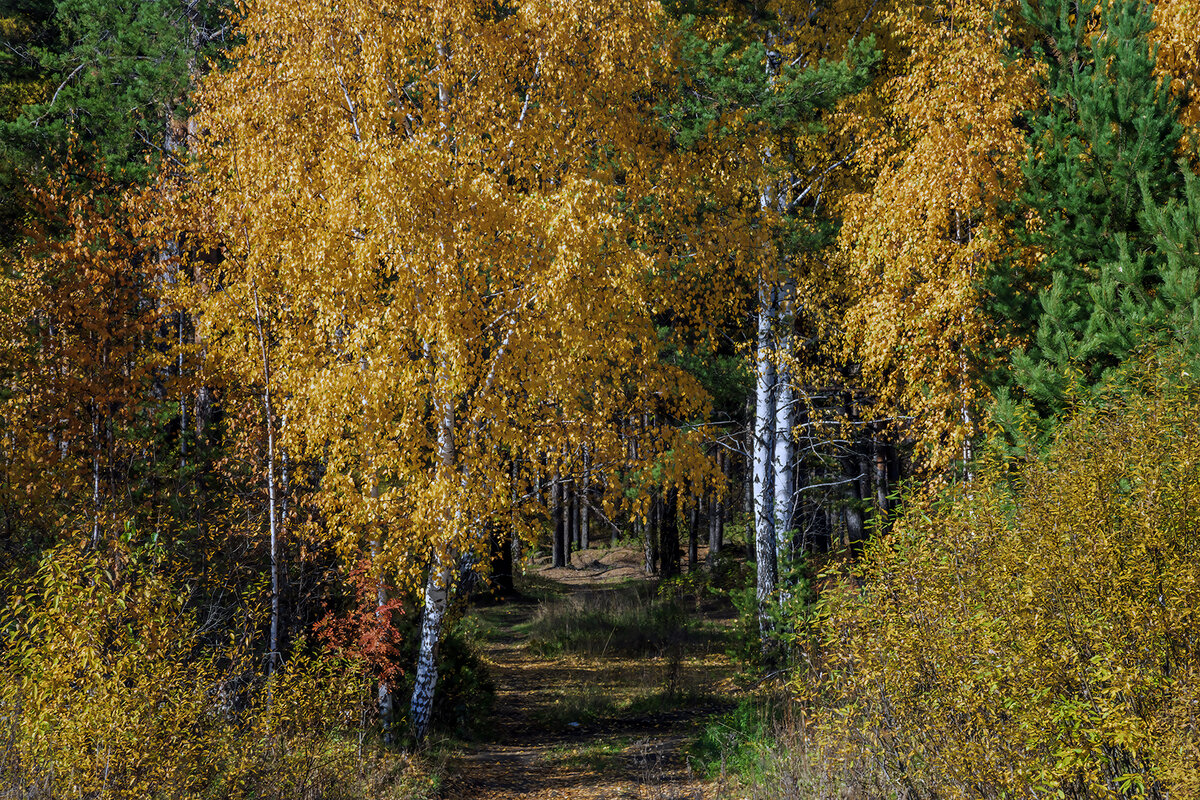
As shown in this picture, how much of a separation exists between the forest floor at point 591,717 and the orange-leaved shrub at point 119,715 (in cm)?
249

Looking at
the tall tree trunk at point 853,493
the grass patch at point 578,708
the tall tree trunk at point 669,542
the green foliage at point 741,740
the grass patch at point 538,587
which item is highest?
the tall tree trunk at point 853,493

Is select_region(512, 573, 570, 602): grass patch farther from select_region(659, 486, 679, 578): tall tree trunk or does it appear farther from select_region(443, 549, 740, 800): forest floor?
select_region(659, 486, 679, 578): tall tree trunk

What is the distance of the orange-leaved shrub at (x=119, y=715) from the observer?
16.4 ft

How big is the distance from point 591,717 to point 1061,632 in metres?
8.30

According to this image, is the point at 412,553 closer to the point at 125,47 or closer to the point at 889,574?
the point at 889,574

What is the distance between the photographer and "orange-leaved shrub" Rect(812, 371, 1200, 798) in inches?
137

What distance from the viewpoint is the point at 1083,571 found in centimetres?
369

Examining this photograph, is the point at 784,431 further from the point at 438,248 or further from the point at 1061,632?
the point at 1061,632

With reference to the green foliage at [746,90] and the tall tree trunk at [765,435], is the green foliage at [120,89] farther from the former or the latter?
the tall tree trunk at [765,435]

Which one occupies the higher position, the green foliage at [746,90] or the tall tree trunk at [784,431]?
the green foliage at [746,90]

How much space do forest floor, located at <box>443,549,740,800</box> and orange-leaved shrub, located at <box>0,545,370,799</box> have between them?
2486 millimetres

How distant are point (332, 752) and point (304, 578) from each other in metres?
2.70

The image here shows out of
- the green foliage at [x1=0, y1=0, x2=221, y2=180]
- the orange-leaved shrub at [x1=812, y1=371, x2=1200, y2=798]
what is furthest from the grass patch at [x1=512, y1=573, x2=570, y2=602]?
the orange-leaved shrub at [x1=812, y1=371, x2=1200, y2=798]

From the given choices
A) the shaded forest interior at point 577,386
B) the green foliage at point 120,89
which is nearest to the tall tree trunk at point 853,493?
the shaded forest interior at point 577,386
